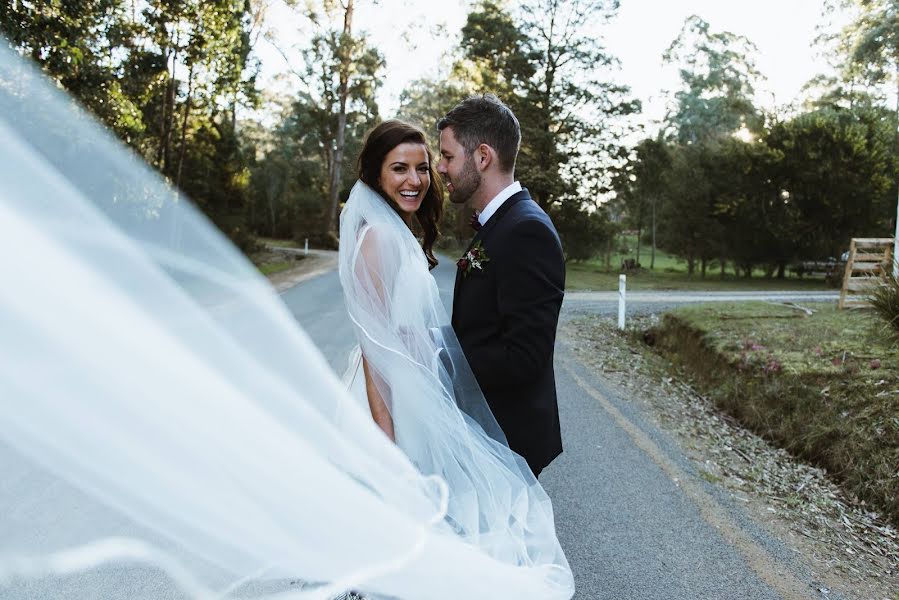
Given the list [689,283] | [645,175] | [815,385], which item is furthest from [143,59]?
[645,175]

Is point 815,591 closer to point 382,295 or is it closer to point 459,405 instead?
point 459,405

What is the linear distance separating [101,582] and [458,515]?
1762 mm

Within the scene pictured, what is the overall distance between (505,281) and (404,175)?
58 cm

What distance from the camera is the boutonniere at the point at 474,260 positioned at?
2.29m

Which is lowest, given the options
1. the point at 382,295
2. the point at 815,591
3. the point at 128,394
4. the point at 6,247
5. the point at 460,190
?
the point at 815,591

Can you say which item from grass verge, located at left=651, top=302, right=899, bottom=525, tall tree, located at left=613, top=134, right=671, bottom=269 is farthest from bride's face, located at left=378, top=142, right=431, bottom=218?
tall tree, located at left=613, top=134, right=671, bottom=269

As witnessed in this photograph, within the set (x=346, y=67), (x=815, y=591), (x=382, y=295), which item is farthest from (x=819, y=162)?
(x=382, y=295)

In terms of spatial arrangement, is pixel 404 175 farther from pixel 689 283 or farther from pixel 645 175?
pixel 645 175

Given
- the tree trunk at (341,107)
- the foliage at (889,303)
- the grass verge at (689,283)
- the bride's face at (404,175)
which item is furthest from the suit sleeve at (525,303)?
the tree trunk at (341,107)

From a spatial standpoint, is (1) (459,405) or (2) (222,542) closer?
(2) (222,542)

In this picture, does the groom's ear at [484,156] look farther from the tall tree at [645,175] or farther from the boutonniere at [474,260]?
the tall tree at [645,175]

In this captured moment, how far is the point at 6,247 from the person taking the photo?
1715 mm

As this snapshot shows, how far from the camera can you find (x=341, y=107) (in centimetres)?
3838

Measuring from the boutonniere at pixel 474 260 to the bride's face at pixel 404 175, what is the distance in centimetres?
30
